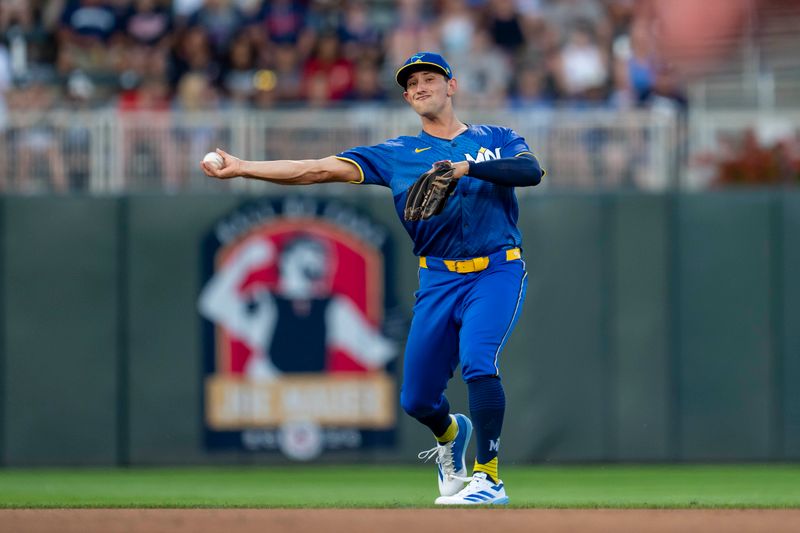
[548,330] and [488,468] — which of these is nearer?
[488,468]

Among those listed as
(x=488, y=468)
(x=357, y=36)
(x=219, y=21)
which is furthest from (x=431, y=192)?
(x=219, y=21)

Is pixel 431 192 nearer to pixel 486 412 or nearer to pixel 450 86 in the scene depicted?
pixel 450 86

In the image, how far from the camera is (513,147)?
7.92m

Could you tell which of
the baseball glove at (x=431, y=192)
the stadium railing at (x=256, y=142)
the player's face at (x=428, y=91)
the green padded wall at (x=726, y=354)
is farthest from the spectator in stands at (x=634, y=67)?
the baseball glove at (x=431, y=192)

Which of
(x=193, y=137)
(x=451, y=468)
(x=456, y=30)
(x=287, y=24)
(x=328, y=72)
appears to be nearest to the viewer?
(x=451, y=468)

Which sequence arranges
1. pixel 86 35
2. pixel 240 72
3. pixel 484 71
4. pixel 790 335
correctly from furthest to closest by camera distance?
pixel 86 35 → pixel 484 71 → pixel 240 72 → pixel 790 335

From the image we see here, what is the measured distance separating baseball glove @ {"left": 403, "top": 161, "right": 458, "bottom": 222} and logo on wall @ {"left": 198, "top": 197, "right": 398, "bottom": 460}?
15.8 feet

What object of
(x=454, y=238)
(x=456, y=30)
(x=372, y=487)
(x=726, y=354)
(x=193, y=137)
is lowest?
(x=372, y=487)

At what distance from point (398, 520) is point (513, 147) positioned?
2.23 meters

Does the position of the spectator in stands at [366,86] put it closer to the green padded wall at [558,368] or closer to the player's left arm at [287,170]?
the green padded wall at [558,368]

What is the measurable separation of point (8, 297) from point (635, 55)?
610cm

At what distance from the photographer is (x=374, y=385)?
1216 cm

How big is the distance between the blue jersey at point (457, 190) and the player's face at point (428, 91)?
0.20m

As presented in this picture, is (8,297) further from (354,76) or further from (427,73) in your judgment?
(427,73)
